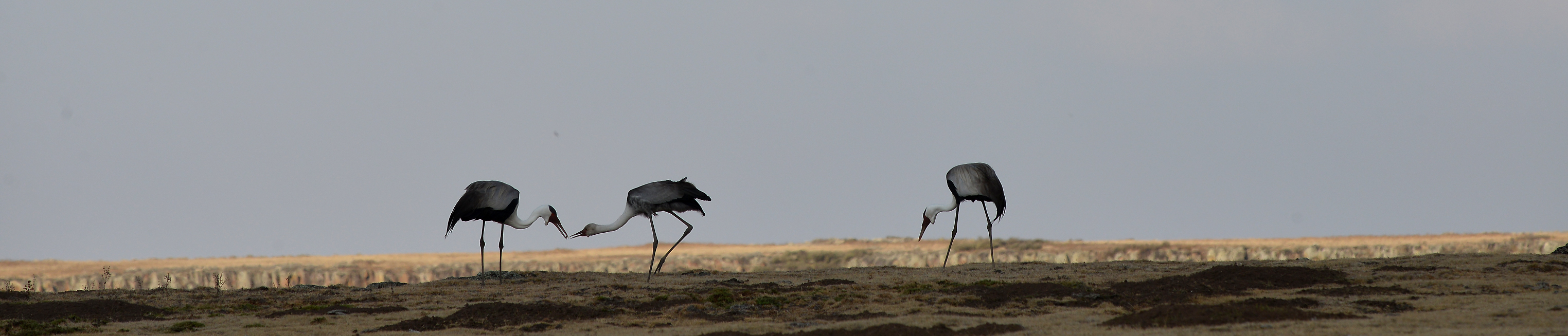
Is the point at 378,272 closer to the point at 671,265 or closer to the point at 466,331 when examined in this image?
the point at 671,265

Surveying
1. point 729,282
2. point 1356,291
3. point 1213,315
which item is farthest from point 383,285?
point 1356,291

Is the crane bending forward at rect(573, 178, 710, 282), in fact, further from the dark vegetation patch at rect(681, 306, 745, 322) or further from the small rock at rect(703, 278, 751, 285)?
the dark vegetation patch at rect(681, 306, 745, 322)

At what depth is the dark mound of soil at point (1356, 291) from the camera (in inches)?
604

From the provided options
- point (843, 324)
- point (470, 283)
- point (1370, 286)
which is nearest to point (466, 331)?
point (843, 324)

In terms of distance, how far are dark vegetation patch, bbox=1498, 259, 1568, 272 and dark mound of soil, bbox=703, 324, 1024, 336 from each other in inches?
397

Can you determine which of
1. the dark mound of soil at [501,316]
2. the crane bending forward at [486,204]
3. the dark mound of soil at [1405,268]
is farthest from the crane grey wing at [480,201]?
the dark mound of soil at [1405,268]

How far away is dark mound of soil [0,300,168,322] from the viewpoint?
16125mm

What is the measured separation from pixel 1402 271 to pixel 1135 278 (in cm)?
406

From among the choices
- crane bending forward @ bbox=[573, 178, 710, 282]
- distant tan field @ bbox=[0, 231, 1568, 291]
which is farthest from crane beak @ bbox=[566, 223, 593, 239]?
distant tan field @ bbox=[0, 231, 1568, 291]

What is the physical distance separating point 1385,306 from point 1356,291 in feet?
6.80

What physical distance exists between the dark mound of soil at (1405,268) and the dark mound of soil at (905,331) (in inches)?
361

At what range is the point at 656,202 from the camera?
21.1 m

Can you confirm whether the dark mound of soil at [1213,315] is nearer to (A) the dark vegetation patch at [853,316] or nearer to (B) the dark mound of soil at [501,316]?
(A) the dark vegetation patch at [853,316]

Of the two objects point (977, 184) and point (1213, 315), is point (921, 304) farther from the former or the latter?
point (977, 184)
